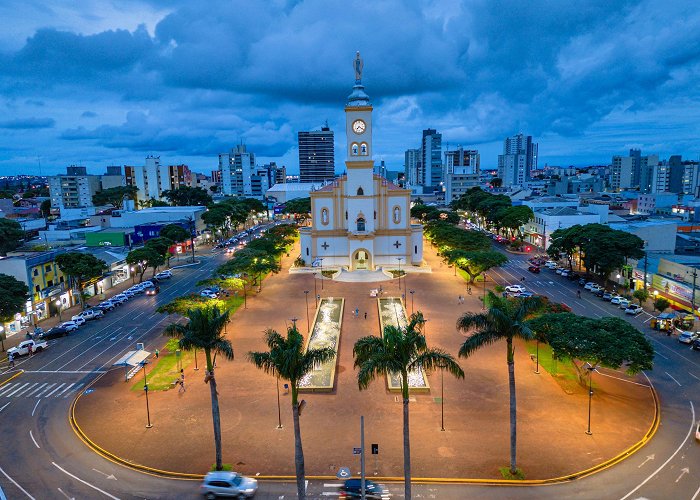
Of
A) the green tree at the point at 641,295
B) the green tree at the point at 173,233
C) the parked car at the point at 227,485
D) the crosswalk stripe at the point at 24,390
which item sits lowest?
the crosswalk stripe at the point at 24,390

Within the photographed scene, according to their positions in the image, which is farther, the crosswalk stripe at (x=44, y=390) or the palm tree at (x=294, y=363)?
the crosswalk stripe at (x=44, y=390)

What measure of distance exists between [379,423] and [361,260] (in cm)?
5078

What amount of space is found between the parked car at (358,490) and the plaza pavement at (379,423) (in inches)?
68.0

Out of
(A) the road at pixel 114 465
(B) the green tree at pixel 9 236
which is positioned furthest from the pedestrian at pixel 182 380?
(B) the green tree at pixel 9 236

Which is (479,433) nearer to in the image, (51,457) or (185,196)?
(51,457)

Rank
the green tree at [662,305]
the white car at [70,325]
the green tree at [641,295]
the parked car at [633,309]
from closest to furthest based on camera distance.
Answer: the green tree at [662,305] → the white car at [70,325] → the parked car at [633,309] → the green tree at [641,295]

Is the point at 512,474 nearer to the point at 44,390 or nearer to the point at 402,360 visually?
the point at 402,360

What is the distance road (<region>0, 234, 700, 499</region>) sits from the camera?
77.8 feet

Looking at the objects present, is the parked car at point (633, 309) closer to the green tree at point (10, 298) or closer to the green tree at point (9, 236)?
the green tree at point (10, 298)

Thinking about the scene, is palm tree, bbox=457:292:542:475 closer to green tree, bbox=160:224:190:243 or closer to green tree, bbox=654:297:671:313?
green tree, bbox=654:297:671:313

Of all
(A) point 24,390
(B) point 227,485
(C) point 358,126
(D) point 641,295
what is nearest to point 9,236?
(A) point 24,390

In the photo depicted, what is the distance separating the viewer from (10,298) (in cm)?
4503

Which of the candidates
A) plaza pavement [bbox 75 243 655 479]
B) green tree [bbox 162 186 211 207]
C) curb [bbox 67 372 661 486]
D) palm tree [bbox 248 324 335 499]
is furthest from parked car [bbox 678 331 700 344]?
green tree [bbox 162 186 211 207]

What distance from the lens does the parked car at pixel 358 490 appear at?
23156 mm
